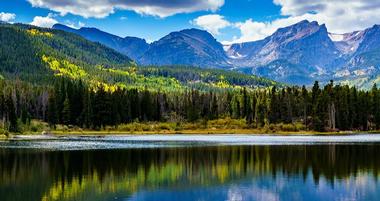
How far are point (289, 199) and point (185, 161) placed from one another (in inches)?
1273

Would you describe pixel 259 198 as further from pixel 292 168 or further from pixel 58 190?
pixel 292 168

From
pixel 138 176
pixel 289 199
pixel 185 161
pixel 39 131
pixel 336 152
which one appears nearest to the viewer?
pixel 289 199

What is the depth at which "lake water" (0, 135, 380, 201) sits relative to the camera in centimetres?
4759

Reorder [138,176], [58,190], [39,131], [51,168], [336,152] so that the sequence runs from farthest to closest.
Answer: [39,131] → [336,152] → [51,168] → [138,176] → [58,190]

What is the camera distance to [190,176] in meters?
60.9

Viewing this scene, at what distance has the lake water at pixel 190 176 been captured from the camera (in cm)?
4759

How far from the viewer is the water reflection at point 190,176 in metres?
47.8

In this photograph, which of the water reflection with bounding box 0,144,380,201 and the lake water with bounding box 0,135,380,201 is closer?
the lake water with bounding box 0,135,380,201

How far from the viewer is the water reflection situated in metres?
47.8

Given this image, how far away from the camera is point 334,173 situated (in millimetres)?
63438

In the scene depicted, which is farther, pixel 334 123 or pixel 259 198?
pixel 334 123

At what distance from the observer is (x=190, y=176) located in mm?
60875

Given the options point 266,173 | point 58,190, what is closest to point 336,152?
point 266,173

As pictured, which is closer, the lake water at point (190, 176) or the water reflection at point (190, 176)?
the lake water at point (190, 176)
